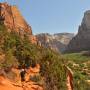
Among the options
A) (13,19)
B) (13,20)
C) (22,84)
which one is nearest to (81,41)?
(13,19)

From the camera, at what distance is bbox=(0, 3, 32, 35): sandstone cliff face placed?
28652 millimetres

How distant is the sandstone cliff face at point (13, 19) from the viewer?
2865 cm

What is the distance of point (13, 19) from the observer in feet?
97.9

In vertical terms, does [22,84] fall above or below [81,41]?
below

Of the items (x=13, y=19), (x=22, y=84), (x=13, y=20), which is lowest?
(x=22, y=84)

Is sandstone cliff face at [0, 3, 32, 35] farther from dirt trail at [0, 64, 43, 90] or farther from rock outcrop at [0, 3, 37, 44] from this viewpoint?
dirt trail at [0, 64, 43, 90]

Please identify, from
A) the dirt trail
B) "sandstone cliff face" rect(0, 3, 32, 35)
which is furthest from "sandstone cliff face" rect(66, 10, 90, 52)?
the dirt trail

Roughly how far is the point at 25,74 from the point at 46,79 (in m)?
2.40

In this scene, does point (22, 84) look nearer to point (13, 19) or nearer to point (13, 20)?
point (13, 20)

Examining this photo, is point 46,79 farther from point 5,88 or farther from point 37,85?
point 5,88

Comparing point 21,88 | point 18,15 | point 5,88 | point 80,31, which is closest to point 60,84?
point 21,88

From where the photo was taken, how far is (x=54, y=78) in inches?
997

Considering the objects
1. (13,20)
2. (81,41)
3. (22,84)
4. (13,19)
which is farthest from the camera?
(81,41)

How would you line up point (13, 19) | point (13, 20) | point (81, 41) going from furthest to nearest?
point (81, 41) → point (13, 19) → point (13, 20)
